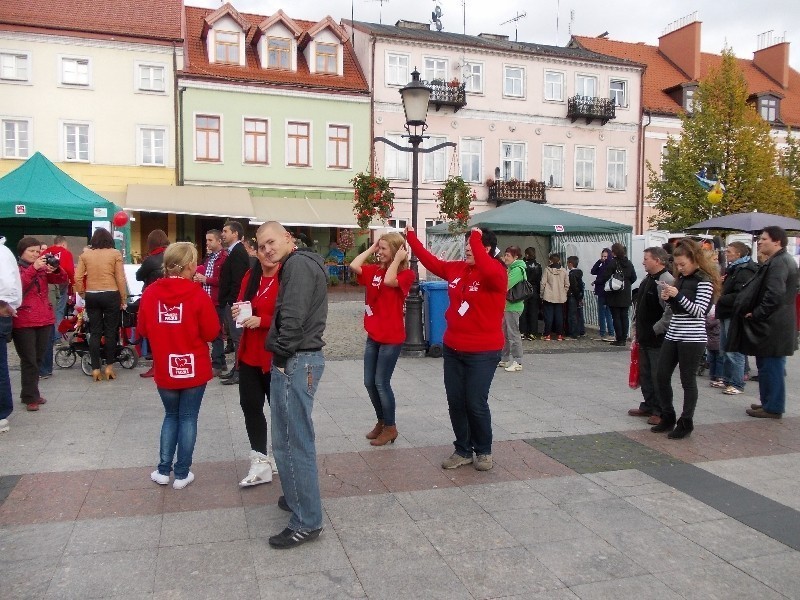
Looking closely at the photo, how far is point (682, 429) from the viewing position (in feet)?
19.8

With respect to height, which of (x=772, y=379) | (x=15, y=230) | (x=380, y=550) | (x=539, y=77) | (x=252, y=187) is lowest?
(x=380, y=550)

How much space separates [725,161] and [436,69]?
1210 cm

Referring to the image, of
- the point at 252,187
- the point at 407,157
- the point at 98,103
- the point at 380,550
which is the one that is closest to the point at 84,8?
the point at 98,103

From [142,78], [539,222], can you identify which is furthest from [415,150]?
[142,78]

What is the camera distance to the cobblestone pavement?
3428 millimetres

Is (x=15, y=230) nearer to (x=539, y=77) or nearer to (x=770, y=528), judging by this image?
(x=770, y=528)

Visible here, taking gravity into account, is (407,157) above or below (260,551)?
above

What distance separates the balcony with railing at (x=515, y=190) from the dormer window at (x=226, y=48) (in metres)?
11.0

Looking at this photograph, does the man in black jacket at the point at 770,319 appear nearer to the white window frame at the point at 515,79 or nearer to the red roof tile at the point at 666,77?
the white window frame at the point at 515,79

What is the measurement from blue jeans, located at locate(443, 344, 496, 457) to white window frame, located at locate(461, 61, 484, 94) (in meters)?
24.4

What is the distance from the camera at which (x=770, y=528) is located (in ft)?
13.5

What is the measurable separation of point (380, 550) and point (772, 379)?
498 cm

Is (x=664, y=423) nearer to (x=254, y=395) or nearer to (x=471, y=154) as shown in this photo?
(x=254, y=395)

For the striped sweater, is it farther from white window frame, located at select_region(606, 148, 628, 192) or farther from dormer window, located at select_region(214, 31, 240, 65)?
white window frame, located at select_region(606, 148, 628, 192)
